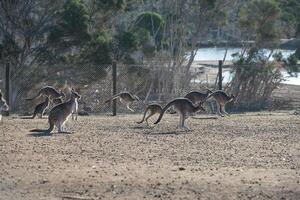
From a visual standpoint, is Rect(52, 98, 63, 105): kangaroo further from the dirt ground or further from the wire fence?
the dirt ground

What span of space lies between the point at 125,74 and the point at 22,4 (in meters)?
4.66

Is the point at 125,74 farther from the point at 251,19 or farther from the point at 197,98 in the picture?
the point at 251,19

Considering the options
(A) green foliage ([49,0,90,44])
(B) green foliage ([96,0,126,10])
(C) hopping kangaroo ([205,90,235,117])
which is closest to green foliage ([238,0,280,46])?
(B) green foliage ([96,0,126,10])

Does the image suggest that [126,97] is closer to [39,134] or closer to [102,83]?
[102,83]

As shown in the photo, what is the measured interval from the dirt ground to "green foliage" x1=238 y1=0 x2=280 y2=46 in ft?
50.9

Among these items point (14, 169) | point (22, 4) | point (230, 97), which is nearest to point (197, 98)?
point (230, 97)

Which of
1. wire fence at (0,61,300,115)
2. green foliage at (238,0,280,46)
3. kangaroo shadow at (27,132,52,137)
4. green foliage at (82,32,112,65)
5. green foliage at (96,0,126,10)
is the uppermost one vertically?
green foliage at (96,0,126,10)

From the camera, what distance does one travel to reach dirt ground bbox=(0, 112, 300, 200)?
11.5 m

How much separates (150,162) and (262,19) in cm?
2298

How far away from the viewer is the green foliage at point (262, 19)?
117 ft

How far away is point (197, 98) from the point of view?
24359 millimetres

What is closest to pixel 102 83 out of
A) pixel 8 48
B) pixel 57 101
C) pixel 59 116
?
pixel 8 48

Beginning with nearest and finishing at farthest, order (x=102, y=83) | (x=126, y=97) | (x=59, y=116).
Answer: (x=59, y=116) < (x=126, y=97) < (x=102, y=83)

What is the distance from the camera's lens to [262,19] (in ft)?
118
